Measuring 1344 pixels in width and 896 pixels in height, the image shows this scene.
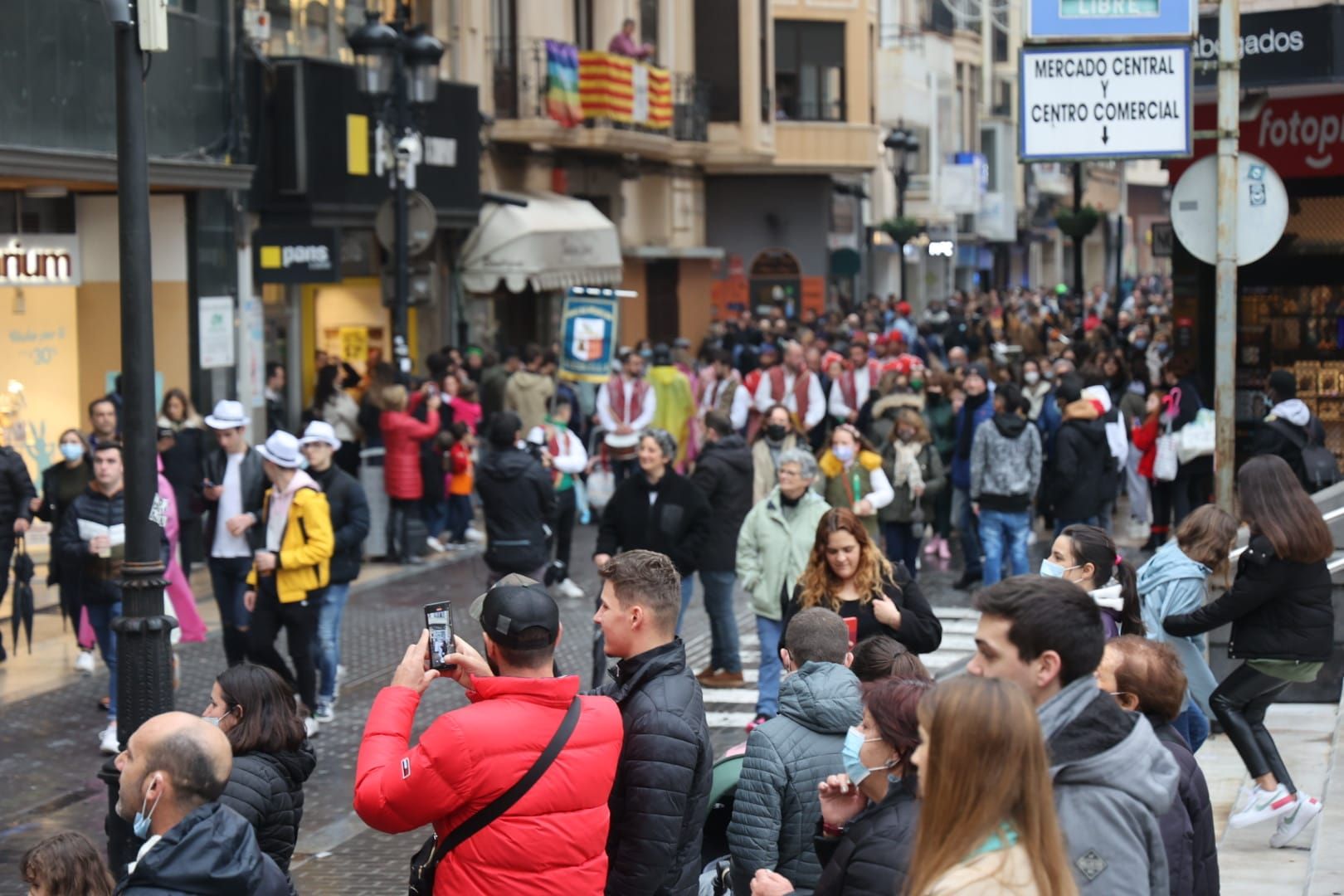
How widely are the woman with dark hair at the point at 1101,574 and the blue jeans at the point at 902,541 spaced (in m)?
7.65

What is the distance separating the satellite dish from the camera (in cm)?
1062

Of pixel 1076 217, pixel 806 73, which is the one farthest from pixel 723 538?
pixel 806 73

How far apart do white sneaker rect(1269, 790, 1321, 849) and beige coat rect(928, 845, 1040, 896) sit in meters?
5.28

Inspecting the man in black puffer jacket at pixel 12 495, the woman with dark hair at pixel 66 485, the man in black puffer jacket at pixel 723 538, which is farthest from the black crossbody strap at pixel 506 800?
the man in black puffer jacket at pixel 12 495

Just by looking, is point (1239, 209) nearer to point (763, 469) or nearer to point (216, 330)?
point (763, 469)

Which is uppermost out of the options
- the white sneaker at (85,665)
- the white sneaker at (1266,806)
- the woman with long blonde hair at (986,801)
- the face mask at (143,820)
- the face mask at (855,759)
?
the woman with long blonde hair at (986,801)

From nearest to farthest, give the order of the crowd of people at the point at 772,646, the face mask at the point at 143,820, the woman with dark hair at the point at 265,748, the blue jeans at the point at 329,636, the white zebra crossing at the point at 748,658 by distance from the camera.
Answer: the crowd of people at the point at 772,646, the face mask at the point at 143,820, the woman with dark hair at the point at 265,748, the blue jeans at the point at 329,636, the white zebra crossing at the point at 748,658

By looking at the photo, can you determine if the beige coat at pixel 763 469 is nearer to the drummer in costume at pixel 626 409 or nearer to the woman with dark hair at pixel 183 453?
the woman with dark hair at pixel 183 453

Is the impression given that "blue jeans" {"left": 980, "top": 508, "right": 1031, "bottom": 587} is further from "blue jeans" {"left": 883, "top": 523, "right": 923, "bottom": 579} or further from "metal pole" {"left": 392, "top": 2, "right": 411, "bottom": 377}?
"metal pole" {"left": 392, "top": 2, "right": 411, "bottom": 377}

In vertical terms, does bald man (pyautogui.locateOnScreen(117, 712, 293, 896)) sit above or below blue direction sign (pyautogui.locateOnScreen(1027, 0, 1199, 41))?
below

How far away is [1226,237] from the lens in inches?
418

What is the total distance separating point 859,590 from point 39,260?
422 inches

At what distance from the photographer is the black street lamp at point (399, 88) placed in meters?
18.3

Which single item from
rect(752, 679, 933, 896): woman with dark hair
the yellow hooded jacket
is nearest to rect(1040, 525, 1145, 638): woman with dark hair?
rect(752, 679, 933, 896): woman with dark hair
